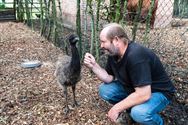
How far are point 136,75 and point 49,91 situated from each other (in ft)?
6.16

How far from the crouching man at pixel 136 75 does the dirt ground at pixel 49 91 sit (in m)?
0.68

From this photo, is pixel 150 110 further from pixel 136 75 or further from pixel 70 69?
pixel 70 69

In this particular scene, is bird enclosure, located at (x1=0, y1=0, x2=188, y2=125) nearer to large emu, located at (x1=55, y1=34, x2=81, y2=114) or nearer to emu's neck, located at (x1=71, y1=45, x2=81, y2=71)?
large emu, located at (x1=55, y1=34, x2=81, y2=114)

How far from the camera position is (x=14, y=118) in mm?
4203

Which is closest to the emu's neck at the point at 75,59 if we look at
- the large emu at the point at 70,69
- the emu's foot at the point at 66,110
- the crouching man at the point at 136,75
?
the large emu at the point at 70,69

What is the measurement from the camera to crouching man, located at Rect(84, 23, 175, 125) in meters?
3.42

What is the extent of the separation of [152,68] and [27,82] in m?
2.33

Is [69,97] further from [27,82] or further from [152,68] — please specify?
[152,68]

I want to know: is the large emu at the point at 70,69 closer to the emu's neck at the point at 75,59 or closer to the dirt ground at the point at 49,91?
the emu's neck at the point at 75,59

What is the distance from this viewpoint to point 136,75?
134 inches

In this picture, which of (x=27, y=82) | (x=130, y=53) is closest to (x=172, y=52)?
(x=27, y=82)

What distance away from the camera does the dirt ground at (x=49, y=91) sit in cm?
424

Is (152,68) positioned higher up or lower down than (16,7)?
lower down

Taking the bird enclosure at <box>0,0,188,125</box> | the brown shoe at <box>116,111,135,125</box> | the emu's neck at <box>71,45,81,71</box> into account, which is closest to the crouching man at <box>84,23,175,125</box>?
the emu's neck at <box>71,45,81,71</box>
